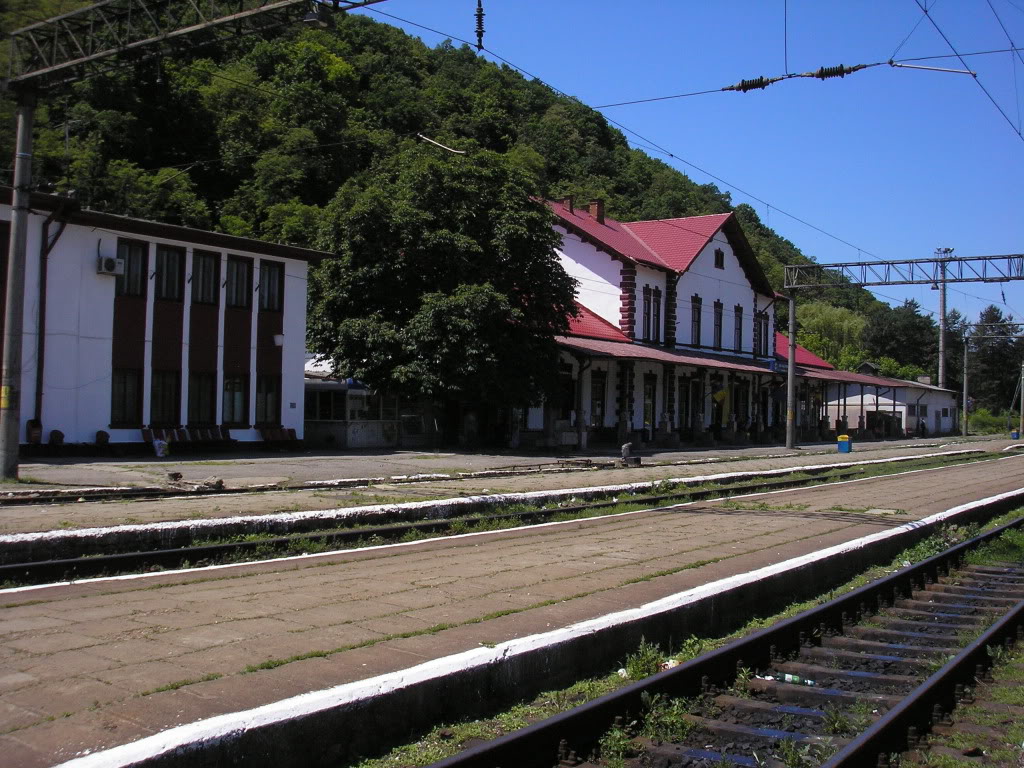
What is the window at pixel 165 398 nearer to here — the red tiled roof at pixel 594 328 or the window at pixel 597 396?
the red tiled roof at pixel 594 328

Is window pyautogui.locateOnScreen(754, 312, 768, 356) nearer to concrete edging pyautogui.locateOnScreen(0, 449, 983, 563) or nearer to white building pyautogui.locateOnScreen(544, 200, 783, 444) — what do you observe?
white building pyautogui.locateOnScreen(544, 200, 783, 444)

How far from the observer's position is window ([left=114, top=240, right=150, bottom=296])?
2625cm

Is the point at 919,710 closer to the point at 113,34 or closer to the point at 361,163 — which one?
the point at 113,34

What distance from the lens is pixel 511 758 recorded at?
470cm

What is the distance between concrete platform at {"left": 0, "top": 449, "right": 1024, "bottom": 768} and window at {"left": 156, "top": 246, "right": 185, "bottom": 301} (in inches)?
686

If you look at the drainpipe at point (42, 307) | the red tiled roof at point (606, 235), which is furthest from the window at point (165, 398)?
the red tiled roof at point (606, 235)

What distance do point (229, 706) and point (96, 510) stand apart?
31.6ft

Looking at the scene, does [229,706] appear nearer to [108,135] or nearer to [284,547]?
[284,547]

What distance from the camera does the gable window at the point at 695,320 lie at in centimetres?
5116

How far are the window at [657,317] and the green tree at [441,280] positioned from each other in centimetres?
1465

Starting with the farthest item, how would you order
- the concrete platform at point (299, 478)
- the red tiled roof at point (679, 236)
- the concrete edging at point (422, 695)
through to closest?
the red tiled roof at point (679, 236)
the concrete platform at point (299, 478)
the concrete edging at point (422, 695)

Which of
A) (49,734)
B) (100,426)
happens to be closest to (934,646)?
(49,734)

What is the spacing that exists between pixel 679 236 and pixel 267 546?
43718mm

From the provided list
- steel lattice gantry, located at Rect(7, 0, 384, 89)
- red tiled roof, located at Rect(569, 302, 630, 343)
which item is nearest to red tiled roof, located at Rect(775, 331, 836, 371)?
red tiled roof, located at Rect(569, 302, 630, 343)
